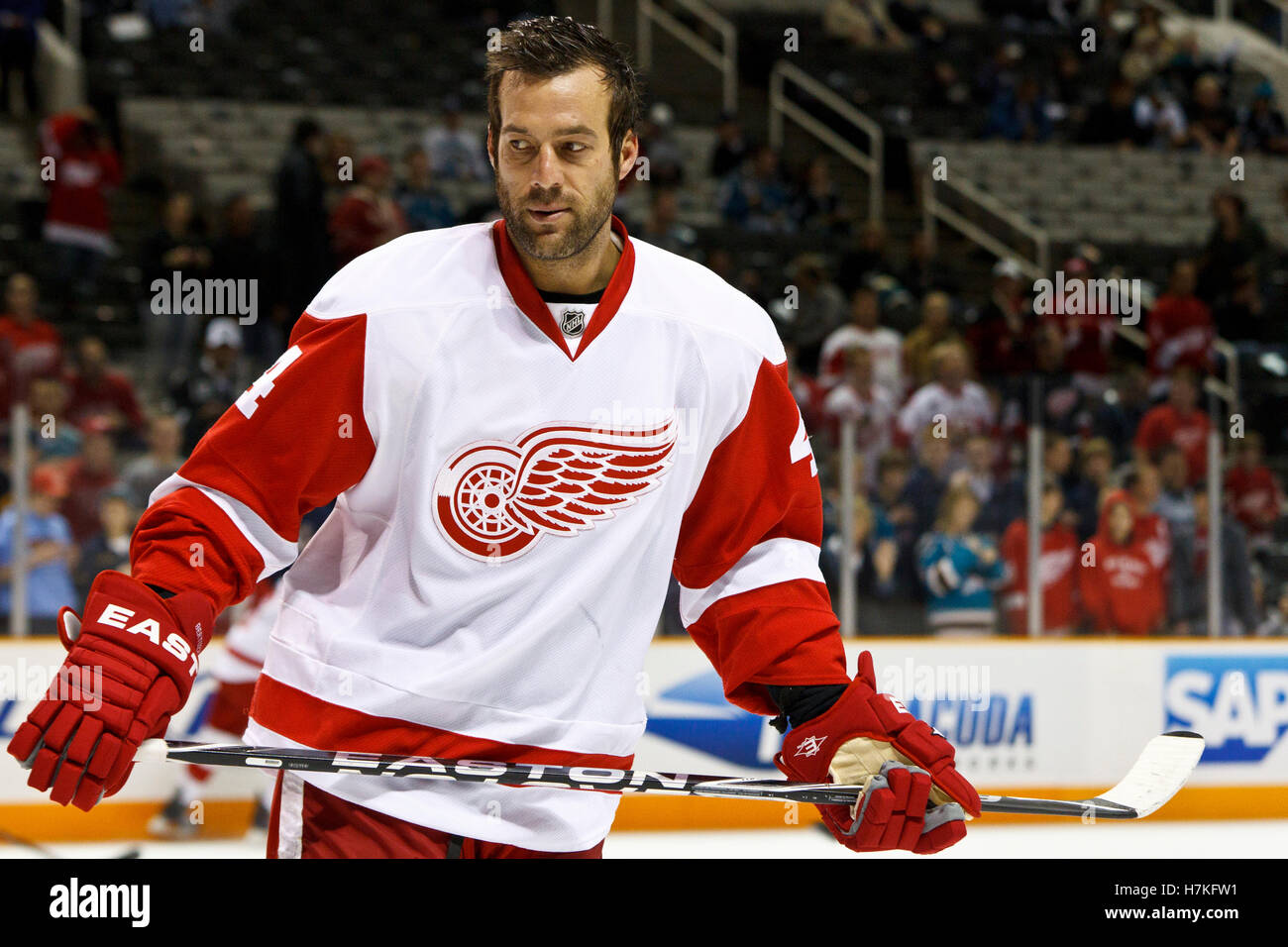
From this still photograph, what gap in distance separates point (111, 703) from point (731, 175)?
302 inches

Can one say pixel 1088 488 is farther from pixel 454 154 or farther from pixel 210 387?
pixel 454 154

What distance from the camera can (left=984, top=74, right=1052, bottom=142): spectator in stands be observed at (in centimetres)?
1102

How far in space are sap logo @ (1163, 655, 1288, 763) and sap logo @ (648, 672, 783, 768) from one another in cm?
155

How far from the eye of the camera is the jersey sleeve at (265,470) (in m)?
1.82

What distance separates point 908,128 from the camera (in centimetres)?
1090

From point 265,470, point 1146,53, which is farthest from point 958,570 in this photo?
point 1146,53

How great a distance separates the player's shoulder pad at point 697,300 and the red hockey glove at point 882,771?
0.45 m

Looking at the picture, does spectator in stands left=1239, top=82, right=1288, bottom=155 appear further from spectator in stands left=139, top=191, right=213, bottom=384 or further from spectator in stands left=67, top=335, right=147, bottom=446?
spectator in stands left=67, top=335, right=147, bottom=446

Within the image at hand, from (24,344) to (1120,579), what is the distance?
384 centimetres

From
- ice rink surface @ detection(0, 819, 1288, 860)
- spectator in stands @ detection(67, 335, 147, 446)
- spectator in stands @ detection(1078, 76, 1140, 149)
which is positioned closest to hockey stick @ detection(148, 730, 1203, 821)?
ice rink surface @ detection(0, 819, 1288, 860)

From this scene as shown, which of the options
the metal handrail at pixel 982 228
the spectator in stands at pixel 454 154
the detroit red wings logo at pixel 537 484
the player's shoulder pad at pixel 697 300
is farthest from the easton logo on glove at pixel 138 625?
the metal handrail at pixel 982 228

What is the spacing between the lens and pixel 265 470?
187 centimetres

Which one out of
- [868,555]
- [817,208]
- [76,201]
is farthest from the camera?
[817,208]
